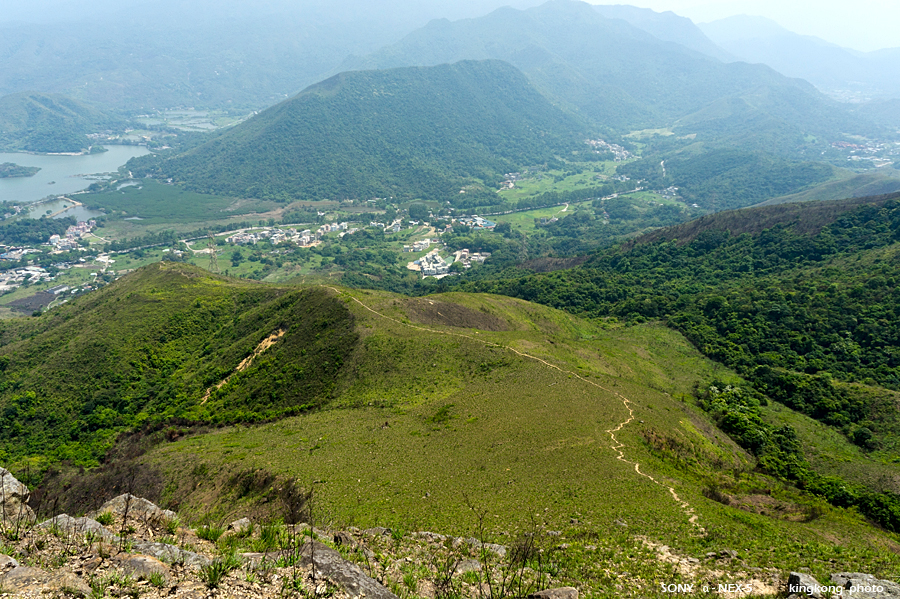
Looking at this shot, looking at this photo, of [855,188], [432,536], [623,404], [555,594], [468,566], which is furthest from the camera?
[855,188]

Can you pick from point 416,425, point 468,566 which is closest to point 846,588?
point 468,566

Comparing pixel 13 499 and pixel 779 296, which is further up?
pixel 13 499

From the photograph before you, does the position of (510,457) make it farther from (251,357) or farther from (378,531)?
(251,357)

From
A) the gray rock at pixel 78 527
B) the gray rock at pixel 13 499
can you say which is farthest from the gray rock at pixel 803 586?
the gray rock at pixel 13 499

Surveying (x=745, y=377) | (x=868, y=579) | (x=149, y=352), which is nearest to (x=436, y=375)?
(x=868, y=579)

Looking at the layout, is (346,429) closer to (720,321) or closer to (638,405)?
(638,405)

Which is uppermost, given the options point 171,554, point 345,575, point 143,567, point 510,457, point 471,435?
point 143,567
